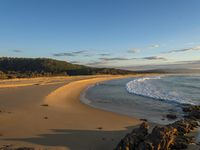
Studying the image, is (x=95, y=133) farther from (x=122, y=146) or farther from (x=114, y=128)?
(x=122, y=146)

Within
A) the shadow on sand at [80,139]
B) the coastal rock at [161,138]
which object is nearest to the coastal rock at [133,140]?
the coastal rock at [161,138]

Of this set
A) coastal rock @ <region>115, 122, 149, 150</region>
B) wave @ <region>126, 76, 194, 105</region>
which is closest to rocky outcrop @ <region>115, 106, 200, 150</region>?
coastal rock @ <region>115, 122, 149, 150</region>

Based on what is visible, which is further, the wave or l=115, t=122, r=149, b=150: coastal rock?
the wave

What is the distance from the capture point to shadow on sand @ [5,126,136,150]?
9711 millimetres

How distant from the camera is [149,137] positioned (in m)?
9.06

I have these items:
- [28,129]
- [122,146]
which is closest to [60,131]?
[28,129]

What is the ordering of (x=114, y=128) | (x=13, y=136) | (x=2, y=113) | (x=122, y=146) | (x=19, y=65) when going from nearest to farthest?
(x=122, y=146) < (x=13, y=136) < (x=114, y=128) < (x=2, y=113) < (x=19, y=65)

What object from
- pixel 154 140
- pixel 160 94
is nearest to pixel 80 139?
pixel 154 140

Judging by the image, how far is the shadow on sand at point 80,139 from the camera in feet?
31.9

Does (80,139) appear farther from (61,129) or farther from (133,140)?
(133,140)

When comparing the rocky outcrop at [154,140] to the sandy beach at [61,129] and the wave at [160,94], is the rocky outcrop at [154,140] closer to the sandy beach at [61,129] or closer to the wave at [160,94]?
the sandy beach at [61,129]

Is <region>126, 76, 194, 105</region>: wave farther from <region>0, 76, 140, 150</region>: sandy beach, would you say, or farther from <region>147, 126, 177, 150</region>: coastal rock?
<region>147, 126, 177, 150</region>: coastal rock

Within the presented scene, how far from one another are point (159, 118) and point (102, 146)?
7.17 m

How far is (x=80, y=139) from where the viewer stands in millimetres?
10477
